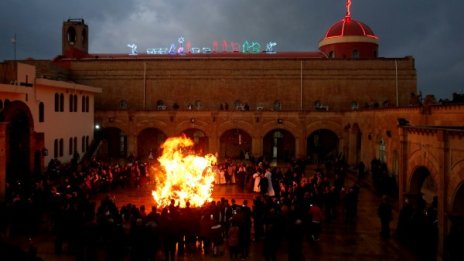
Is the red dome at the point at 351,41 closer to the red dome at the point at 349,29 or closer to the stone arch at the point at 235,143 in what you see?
the red dome at the point at 349,29

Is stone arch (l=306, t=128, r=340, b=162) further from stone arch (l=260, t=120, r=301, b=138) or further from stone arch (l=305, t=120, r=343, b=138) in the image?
stone arch (l=260, t=120, r=301, b=138)

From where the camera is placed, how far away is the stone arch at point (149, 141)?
43406 mm

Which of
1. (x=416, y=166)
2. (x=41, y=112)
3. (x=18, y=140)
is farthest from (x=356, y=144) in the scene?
(x=18, y=140)

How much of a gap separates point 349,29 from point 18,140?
109 feet

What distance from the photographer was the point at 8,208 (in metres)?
15.7

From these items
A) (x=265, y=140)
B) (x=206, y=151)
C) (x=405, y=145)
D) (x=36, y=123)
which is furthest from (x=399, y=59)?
(x=36, y=123)

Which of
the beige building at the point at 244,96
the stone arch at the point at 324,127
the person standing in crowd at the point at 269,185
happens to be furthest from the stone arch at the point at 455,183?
the stone arch at the point at 324,127

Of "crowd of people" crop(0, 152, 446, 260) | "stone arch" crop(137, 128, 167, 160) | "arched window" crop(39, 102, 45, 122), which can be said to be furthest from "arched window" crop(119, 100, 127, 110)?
"crowd of people" crop(0, 152, 446, 260)

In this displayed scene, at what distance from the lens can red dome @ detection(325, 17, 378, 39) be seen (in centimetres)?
4669

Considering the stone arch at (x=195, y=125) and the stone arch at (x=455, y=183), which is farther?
the stone arch at (x=195, y=125)

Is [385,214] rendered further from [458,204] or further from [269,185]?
[269,185]

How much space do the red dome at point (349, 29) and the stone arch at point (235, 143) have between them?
14570 millimetres

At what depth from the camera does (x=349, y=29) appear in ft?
153

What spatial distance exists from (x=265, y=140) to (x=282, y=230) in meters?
29.6
